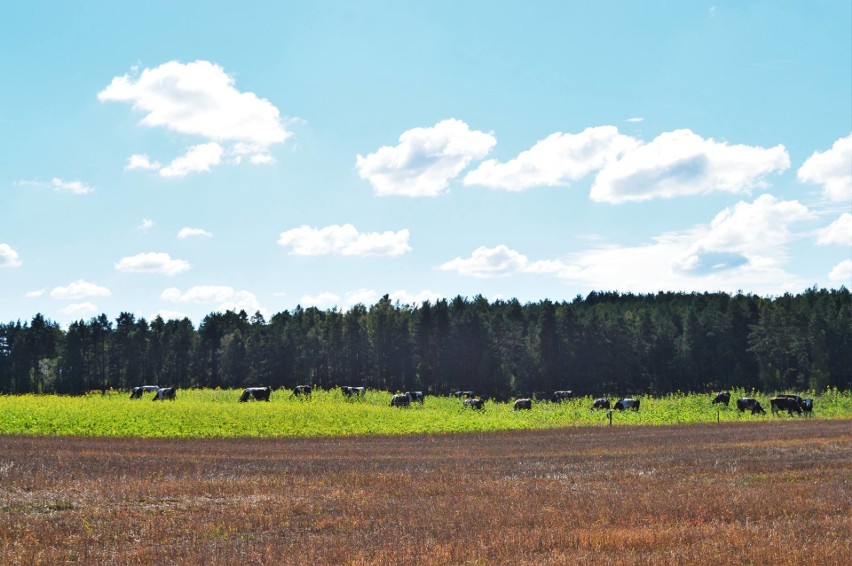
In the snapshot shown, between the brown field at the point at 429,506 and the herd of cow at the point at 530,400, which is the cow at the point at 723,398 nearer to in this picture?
the herd of cow at the point at 530,400

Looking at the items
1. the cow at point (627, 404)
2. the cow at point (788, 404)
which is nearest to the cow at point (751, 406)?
the cow at point (788, 404)

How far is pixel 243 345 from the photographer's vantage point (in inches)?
5669

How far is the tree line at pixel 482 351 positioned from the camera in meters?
115

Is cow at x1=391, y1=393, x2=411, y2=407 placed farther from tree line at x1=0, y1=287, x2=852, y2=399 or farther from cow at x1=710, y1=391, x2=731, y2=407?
tree line at x1=0, y1=287, x2=852, y2=399

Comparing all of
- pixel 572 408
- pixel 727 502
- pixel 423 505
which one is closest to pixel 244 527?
pixel 423 505

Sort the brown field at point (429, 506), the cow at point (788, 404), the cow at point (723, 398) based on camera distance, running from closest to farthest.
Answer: the brown field at point (429, 506)
the cow at point (788, 404)
the cow at point (723, 398)

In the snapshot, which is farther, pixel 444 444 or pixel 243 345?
pixel 243 345

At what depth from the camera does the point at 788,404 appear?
6581 cm

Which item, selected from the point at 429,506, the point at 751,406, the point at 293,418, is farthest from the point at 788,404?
the point at 429,506

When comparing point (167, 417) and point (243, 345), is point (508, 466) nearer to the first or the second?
point (167, 417)

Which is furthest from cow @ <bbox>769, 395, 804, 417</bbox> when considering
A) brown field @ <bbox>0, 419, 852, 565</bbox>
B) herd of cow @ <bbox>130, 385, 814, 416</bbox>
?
brown field @ <bbox>0, 419, 852, 565</bbox>

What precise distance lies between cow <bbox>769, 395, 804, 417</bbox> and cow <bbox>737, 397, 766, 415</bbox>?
44.4 inches

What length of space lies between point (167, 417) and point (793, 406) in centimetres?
5186

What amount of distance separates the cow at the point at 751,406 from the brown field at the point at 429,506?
30508mm
